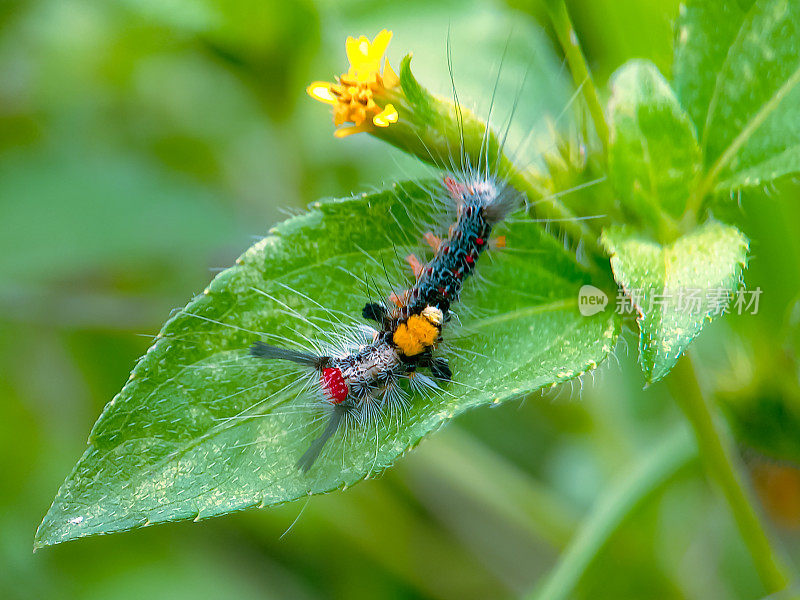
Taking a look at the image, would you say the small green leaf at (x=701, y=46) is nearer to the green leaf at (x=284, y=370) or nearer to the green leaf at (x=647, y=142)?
the green leaf at (x=647, y=142)

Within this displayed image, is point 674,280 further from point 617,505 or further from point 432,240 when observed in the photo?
point 617,505

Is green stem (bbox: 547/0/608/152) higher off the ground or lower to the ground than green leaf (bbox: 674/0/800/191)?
lower

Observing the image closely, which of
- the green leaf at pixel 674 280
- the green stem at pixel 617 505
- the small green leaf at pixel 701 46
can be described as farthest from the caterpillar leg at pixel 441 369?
the green stem at pixel 617 505

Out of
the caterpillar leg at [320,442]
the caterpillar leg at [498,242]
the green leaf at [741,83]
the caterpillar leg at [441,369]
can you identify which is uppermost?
the green leaf at [741,83]

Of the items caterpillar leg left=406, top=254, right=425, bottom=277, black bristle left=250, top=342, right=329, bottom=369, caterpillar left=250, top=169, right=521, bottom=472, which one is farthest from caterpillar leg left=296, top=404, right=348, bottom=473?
caterpillar leg left=406, top=254, right=425, bottom=277

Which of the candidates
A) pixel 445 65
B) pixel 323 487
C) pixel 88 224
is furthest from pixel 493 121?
pixel 88 224

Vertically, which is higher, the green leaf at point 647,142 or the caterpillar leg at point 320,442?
the green leaf at point 647,142

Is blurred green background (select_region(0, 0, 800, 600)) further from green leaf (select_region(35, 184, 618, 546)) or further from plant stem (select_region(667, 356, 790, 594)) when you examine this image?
green leaf (select_region(35, 184, 618, 546))
